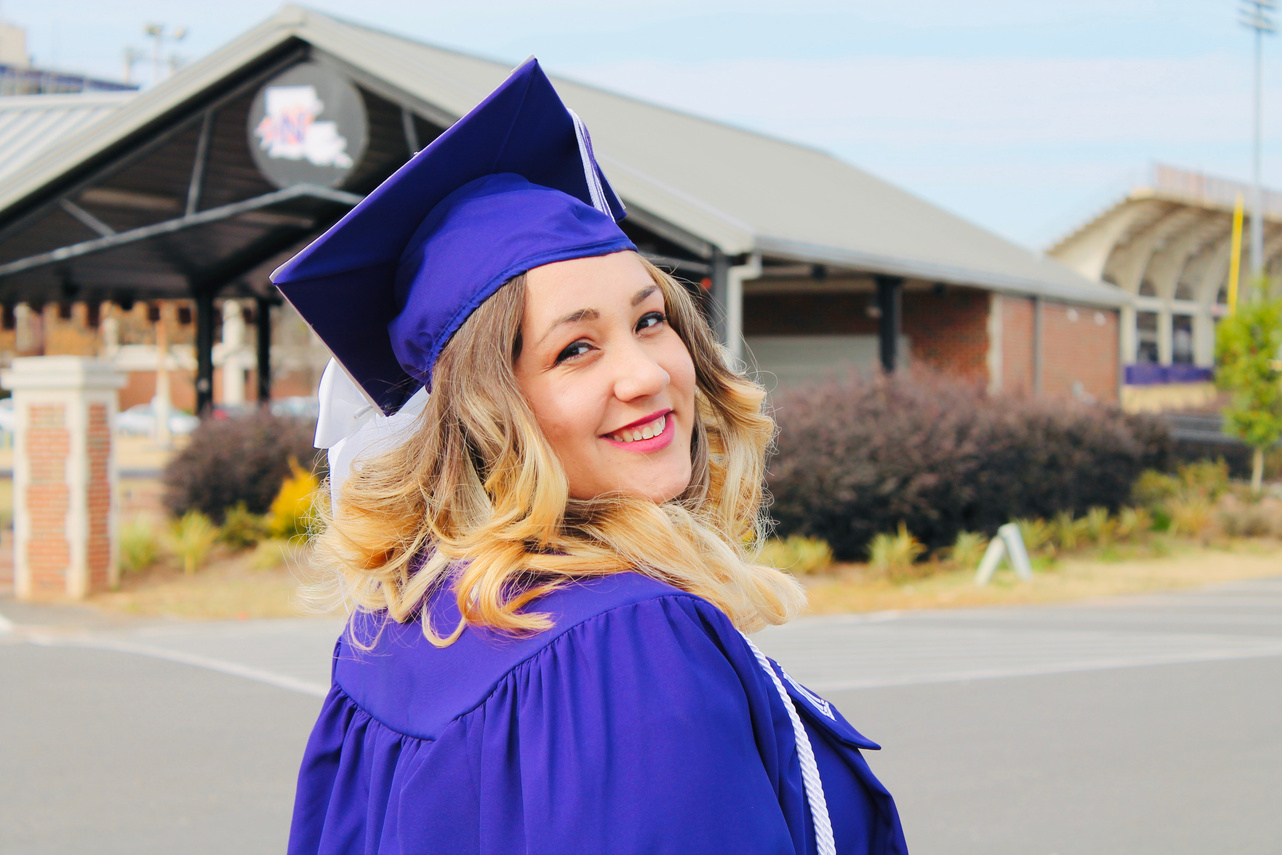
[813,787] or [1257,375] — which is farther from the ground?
[1257,375]

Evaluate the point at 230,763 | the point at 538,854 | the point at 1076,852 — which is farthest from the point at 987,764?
the point at 538,854

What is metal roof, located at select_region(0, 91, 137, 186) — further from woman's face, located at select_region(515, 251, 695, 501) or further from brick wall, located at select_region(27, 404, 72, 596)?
woman's face, located at select_region(515, 251, 695, 501)

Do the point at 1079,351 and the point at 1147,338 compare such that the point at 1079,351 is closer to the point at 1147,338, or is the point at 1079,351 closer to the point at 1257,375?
the point at 1257,375

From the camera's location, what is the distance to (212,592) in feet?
35.3

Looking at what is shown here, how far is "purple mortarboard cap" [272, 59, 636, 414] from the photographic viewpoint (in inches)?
54.7

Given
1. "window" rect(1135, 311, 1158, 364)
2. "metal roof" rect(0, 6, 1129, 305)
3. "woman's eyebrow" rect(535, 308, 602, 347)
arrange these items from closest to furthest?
"woman's eyebrow" rect(535, 308, 602, 347) < "metal roof" rect(0, 6, 1129, 305) < "window" rect(1135, 311, 1158, 364)

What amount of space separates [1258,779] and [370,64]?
34.3ft

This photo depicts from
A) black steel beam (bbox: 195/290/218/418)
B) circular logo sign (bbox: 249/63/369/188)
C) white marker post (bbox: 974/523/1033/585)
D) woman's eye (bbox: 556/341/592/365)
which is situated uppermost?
circular logo sign (bbox: 249/63/369/188)

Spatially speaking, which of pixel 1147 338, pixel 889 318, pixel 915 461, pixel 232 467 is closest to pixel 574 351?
pixel 915 461

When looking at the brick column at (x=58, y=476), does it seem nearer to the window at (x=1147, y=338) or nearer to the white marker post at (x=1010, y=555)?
the white marker post at (x=1010, y=555)

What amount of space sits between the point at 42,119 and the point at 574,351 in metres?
22.8

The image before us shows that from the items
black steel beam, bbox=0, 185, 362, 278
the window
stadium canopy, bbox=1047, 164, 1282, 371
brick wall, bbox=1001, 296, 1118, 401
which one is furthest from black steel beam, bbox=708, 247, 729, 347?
the window

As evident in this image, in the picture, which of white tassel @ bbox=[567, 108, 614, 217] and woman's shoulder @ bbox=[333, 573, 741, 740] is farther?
white tassel @ bbox=[567, 108, 614, 217]

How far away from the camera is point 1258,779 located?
16.6 feet
